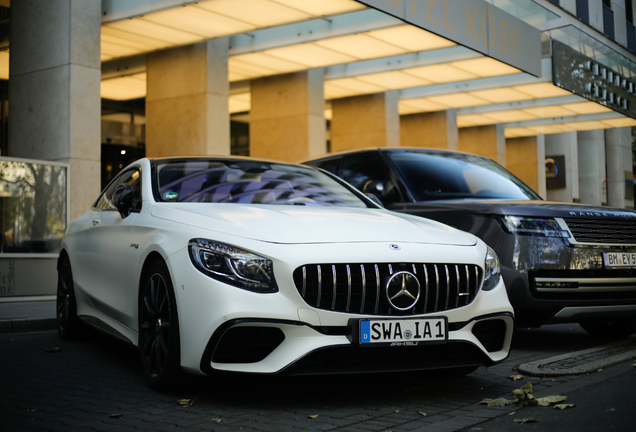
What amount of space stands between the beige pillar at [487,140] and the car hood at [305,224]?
2812cm

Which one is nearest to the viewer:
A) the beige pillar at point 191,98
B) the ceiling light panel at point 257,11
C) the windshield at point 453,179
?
the windshield at point 453,179

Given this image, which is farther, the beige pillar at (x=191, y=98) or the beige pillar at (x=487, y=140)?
the beige pillar at (x=487, y=140)


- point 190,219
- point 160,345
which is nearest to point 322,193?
point 190,219

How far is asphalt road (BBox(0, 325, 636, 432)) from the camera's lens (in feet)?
12.0

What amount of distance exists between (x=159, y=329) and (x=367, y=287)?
50.3 inches

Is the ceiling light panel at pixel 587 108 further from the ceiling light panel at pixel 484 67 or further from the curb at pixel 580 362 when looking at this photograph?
the curb at pixel 580 362

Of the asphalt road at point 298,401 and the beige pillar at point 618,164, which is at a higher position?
the beige pillar at point 618,164

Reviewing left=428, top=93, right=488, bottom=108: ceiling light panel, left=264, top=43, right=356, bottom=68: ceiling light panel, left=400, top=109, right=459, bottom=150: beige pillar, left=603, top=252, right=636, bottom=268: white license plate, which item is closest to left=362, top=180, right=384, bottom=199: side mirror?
left=603, top=252, right=636, bottom=268: white license plate

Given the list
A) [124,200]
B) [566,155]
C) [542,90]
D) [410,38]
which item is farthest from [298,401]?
[566,155]

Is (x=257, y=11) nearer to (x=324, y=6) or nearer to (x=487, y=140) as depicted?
(x=324, y=6)

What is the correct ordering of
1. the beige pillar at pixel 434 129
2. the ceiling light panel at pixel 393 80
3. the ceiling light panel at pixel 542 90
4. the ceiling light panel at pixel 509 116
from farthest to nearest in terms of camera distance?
the ceiling light panel at pixel 509 116
the beige pillar at pixel 434 129
the ceiling light panel at pixel 542 90
the ceiling light panel at pixel 393 80

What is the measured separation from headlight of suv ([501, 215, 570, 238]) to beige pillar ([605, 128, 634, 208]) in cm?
4388

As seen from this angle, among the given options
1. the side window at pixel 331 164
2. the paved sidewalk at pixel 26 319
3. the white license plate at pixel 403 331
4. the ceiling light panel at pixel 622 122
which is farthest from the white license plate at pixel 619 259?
the ceiling light panel at pixel 622 122

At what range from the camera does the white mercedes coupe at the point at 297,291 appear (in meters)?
3.74
